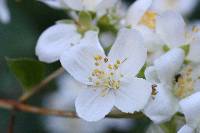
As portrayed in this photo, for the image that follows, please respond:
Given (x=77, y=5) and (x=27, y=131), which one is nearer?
(x=77, y=5)

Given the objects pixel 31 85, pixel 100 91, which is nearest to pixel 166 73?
pixel 100 91

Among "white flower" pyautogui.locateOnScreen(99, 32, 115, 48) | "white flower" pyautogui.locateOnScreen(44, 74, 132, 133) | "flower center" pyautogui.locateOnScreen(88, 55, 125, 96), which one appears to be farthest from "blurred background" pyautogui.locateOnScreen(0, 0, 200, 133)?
"flower center" pyautogui.locateOnScreen(88, 55, 125, 96)

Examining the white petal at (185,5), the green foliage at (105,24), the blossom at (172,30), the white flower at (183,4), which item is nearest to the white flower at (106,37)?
the green foliage at (105,24)

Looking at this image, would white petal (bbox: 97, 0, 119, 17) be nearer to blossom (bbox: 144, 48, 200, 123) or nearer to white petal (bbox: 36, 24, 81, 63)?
white petal (bbox: 36, 24, 81, 63)

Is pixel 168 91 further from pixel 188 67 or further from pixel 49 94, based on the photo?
pixel 49 94

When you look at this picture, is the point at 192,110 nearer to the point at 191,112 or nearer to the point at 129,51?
the point at 191,112

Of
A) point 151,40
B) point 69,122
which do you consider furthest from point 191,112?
point 69,122
